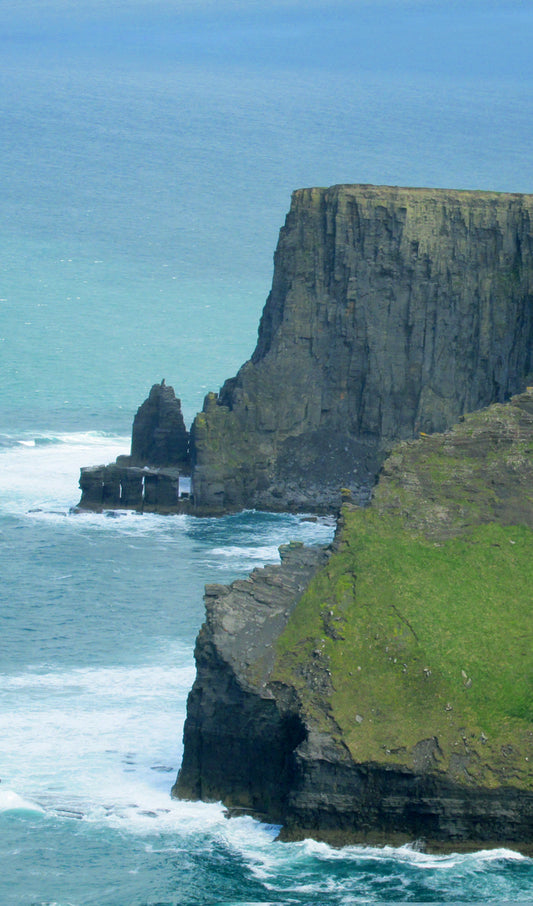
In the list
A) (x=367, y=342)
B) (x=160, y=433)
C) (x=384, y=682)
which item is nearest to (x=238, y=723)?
(x=384, y=682)

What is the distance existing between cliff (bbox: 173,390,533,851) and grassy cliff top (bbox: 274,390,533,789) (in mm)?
48

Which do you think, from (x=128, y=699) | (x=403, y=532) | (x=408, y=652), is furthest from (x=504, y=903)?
(x=128, y=699)

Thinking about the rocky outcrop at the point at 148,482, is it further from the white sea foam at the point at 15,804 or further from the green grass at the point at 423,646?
the white sea foam at the point at 15,804

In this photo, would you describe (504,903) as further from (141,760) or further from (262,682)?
(141,760)

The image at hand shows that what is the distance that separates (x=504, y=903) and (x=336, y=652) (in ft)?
27.2

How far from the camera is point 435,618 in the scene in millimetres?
52625

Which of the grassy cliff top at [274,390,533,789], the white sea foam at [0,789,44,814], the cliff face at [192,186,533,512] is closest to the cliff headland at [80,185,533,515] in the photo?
the cliff face at [192,186,533,512]

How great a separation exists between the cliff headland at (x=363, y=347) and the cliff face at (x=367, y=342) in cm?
5

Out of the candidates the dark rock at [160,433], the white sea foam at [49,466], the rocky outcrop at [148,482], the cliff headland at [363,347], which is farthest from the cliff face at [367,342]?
the white sea foam at [49,466]

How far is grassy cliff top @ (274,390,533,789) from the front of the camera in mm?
48938

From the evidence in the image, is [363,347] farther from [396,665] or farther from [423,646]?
[396,665]

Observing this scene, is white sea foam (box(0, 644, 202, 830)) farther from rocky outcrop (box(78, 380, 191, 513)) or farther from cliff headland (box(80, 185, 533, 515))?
cliff headland (box(80, 185, 533, 515))

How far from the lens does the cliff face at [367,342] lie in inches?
3718

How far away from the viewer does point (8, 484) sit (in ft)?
329
